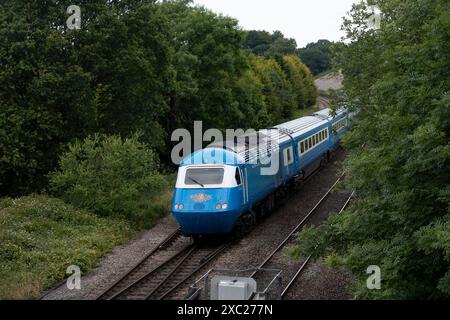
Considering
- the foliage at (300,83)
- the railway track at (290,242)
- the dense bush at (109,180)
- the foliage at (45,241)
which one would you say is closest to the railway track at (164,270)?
the foliage at (45,241)

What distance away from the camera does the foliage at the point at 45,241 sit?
15305 millimetres

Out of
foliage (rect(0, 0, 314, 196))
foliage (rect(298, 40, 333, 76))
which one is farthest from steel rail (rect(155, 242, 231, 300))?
foliage (rect(298, 40, 333, 76))

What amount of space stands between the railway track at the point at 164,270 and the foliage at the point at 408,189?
4.93 meters

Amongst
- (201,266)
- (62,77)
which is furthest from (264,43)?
(201,266)

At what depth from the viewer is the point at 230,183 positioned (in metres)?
18.3

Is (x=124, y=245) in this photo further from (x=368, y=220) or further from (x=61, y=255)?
(x=368, y=220)

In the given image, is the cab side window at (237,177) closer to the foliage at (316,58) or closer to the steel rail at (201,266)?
the steel rail at (201,266)

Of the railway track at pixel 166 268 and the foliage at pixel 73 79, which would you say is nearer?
the railway track at pixel 166 268

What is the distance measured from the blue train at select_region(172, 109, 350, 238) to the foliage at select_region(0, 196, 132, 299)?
310 cm

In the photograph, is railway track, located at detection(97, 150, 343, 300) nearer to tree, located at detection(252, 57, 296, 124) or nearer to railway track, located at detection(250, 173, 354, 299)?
railway track, located at detection(250, 173, 354, 299)

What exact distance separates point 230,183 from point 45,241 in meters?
6.17

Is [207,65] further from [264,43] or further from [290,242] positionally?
[264,43]

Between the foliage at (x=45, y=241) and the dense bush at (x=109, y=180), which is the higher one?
the dense bush at (x=109, y=180)

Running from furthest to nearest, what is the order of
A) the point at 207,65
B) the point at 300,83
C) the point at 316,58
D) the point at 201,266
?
the point at 316,58 < the point at 300,83 < the point at 207,65 < the point at 201,266
